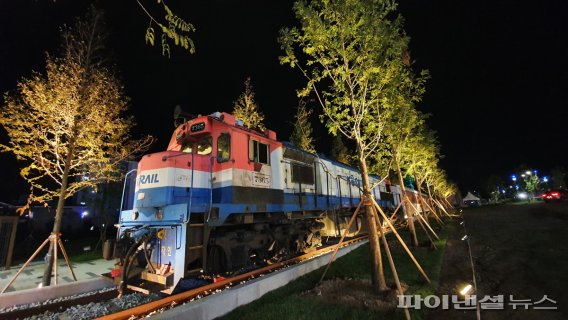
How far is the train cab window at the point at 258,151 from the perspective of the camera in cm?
892

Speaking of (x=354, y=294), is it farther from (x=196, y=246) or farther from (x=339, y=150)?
(x=339, y=150)


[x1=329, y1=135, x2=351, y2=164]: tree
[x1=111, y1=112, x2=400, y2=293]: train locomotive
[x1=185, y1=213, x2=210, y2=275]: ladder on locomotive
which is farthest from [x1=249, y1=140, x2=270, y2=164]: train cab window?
[x1=329, y1=135, x2=351, y2=164]: tree

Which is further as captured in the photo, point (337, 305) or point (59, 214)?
point (59, 214)

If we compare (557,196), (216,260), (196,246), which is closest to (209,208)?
(196,246)

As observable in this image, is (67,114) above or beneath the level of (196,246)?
above

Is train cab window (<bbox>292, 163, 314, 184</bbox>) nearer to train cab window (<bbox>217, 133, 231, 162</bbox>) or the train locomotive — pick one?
the train locomotive

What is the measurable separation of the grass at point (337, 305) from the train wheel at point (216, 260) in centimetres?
169

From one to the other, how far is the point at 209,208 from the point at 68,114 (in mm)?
6157

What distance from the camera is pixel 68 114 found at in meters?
9.23

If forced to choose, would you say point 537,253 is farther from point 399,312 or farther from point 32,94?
point 32,94

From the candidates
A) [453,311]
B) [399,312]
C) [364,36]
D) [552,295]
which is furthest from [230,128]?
[552,295]

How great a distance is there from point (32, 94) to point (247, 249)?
26.8 feet

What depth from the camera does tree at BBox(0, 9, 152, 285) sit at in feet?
29.0

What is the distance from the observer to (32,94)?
8.87 m
